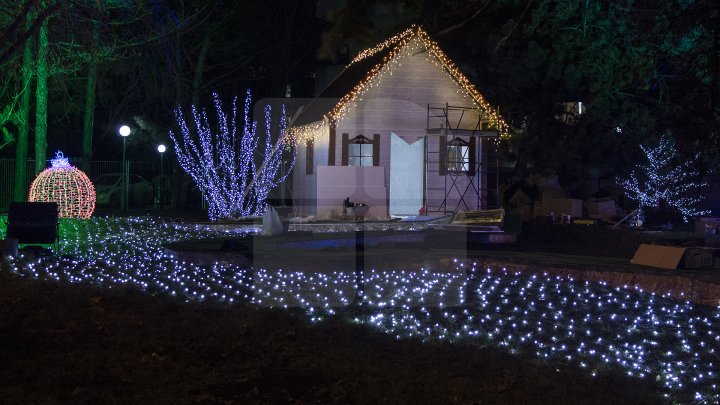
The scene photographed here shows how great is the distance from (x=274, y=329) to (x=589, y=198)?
70.4 ft

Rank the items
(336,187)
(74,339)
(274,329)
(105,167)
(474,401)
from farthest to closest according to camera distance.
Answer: (105,167) → (336,187) → (274,329) → (74,339) → (474,401)

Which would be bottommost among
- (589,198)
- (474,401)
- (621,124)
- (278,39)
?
(474,401)

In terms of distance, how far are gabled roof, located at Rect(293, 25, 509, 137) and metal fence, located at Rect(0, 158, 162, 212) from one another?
11.6 m

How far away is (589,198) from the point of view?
1081 inches

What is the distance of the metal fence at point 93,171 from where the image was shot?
30375mm

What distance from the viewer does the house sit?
21062 millimetres

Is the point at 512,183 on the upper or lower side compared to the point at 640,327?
upper

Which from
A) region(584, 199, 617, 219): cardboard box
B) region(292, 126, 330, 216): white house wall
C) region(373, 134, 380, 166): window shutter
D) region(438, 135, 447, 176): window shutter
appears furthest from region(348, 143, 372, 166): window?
region(584, 199, 617, 219): cardboard box

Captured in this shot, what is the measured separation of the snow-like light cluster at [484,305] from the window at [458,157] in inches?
359

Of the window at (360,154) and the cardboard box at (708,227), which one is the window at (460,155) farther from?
the cardboard box at (708,227)

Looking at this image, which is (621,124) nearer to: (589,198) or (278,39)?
(589,198)

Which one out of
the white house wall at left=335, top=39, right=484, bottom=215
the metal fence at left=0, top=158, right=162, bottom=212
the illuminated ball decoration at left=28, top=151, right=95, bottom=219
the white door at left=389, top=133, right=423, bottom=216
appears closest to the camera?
the illuminated ball decoration at left=28, top=151, right=95, bottom=219

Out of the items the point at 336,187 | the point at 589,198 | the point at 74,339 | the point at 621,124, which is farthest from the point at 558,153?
the point at 74,339

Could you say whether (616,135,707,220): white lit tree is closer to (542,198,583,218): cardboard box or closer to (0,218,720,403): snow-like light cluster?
(542,198,583,218): cardboard box
